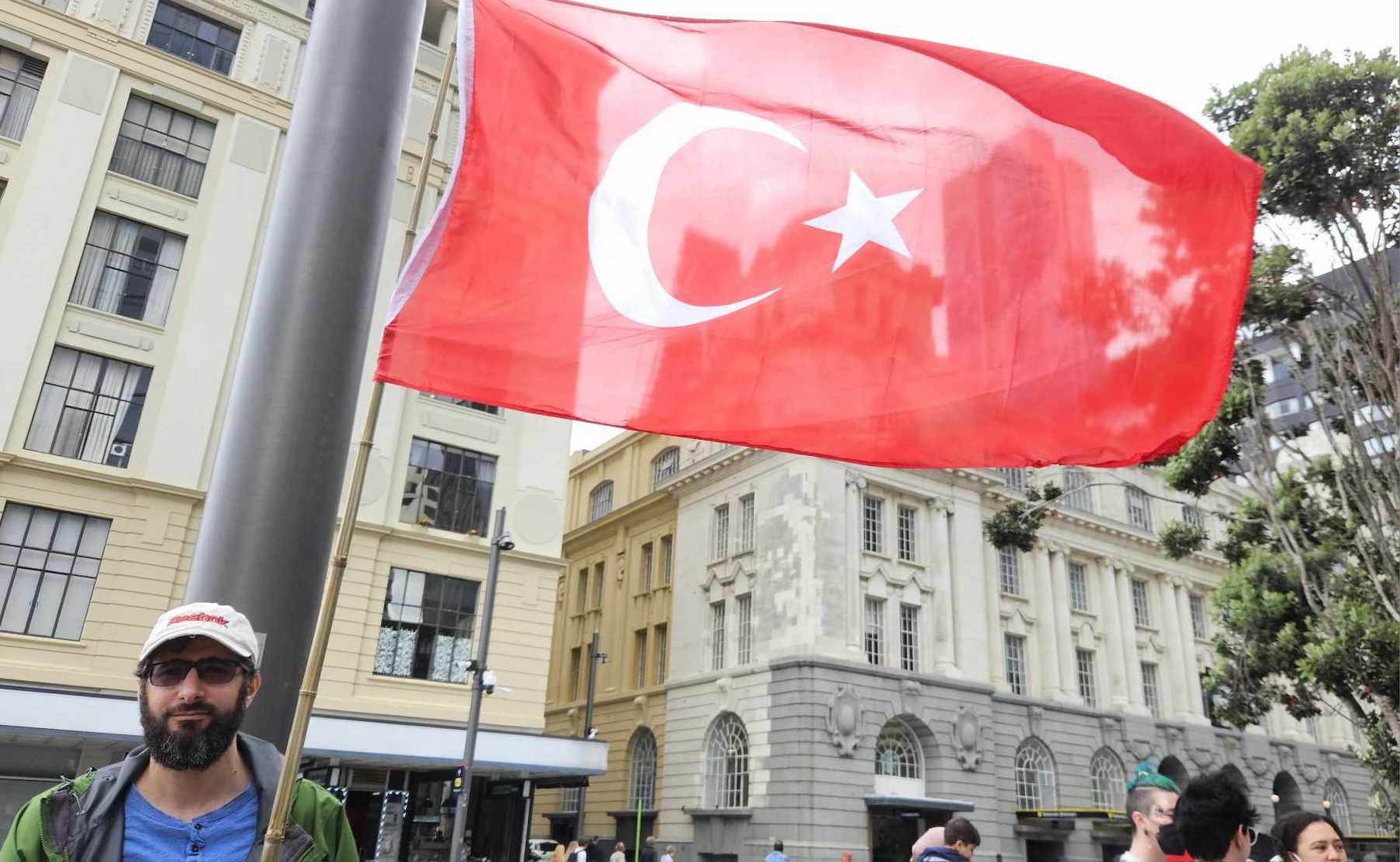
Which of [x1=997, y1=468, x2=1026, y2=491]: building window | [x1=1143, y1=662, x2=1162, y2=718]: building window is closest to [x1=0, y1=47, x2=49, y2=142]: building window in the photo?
[x1=997, y1=468, x2=1026, y2=491]: building window

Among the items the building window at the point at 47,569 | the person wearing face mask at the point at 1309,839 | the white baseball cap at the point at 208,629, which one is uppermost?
the building window at the point at 47,569

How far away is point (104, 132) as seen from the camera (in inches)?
914

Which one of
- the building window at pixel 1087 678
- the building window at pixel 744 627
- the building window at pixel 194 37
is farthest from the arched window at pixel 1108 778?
the building window at pixel 194 37

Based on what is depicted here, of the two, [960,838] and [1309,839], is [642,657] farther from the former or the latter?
[1309,839]

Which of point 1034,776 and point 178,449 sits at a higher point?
point 178,449

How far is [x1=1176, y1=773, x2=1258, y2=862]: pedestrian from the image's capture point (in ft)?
13.9

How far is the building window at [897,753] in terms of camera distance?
35375 mm

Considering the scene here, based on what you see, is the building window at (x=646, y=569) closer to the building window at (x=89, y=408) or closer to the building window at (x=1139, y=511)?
the building window at (x=1139, y=511)

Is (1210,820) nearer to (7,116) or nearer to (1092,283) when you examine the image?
(1092,283)

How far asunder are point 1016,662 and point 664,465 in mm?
16906

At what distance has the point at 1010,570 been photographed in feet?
138

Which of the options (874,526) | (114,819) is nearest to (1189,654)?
(874,526)

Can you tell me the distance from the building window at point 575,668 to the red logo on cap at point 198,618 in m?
44.2

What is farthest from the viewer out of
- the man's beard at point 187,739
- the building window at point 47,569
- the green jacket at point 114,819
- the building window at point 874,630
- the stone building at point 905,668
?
the building window at point 874,630
